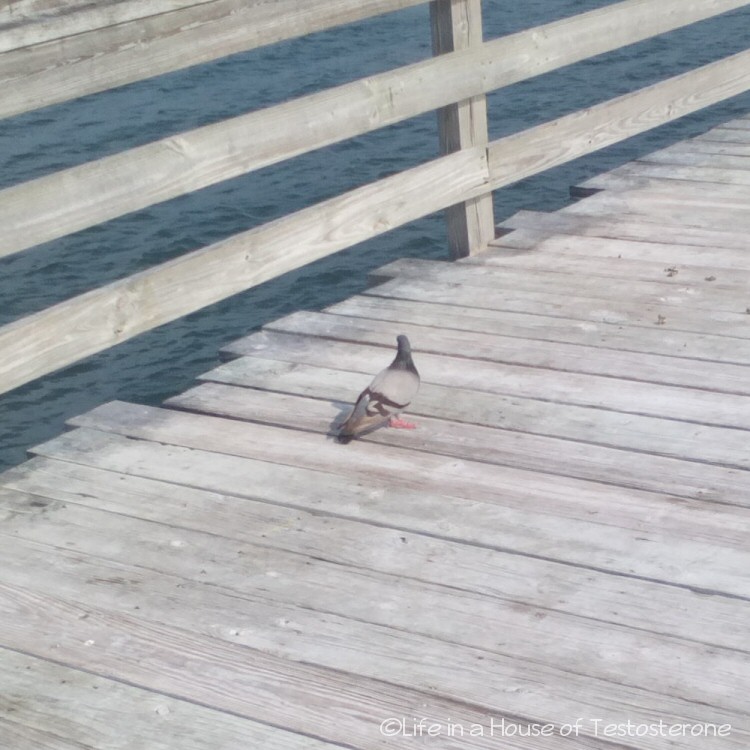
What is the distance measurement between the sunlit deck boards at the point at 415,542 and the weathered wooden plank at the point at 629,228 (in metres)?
0.57

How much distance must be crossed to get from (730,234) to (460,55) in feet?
5.24

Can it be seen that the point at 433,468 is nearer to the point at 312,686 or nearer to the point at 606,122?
the point at 312,686

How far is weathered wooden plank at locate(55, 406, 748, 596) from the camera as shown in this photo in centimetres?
334

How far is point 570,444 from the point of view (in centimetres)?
407

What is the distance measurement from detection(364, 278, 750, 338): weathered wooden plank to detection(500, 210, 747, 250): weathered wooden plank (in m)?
0.85

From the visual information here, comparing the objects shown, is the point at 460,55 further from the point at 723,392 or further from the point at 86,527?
the point at 86,527

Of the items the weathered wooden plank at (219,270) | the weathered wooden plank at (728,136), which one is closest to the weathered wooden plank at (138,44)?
the weathered wooden plank at (219,270)

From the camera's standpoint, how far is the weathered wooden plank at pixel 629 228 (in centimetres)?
598

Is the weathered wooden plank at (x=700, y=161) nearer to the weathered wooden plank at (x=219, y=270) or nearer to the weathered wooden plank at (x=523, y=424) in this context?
the weathered wooden plank at (x=219, y=270)

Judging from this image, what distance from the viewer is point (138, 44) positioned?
4191 mm

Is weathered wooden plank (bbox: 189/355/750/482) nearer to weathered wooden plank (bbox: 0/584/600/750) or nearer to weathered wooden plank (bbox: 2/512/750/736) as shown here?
weathered wooden plank (bbox: 2/512/750/736)

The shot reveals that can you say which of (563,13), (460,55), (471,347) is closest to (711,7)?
(460,55)

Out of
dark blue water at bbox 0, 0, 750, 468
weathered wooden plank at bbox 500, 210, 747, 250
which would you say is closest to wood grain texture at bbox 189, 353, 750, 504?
weathered wooden plank at bbox 500, 210, 747, 250

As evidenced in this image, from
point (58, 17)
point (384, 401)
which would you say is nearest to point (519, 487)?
point (384, 401)
